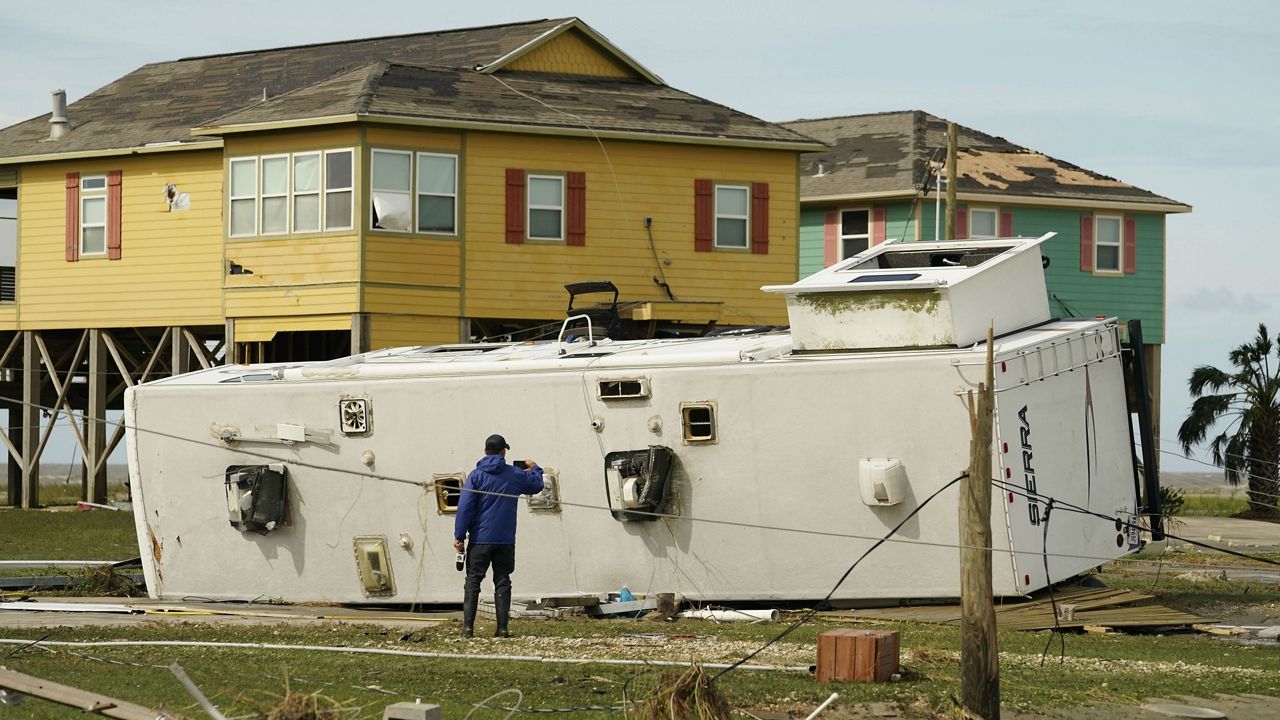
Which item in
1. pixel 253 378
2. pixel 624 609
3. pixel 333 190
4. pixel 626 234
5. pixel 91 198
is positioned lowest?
pixel 624 609

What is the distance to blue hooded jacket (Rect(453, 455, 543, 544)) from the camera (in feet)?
49.1

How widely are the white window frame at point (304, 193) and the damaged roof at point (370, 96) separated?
665 millimetres

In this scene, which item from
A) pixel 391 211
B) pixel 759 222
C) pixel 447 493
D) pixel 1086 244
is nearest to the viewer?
pixel 447 493

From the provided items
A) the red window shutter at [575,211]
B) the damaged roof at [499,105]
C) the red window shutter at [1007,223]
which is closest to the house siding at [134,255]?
the damaged roof at [499,105]

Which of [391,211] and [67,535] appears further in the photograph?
[67,535]

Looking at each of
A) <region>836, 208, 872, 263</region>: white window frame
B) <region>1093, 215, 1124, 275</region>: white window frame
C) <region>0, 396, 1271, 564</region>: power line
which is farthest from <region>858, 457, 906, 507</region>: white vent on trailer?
<region>1093, 215, 1124, 275</region>: white window frame

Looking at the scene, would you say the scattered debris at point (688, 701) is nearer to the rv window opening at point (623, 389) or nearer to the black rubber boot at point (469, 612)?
the black rubber boot at point (469, 612)

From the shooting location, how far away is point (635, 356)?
17.1 meters

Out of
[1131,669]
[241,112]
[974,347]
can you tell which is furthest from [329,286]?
[1131,669]

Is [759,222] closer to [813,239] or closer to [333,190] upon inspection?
[333,190]

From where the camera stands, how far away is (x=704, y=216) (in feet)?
98.1

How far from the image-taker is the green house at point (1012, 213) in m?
39.9

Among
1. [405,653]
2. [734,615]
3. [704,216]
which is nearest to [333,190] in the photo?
[704,216]

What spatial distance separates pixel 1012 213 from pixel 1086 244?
1962 millimetres
